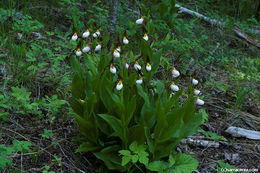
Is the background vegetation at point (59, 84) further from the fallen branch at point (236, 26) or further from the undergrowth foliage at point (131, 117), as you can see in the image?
the undergrowth foliage at point (131, 117)

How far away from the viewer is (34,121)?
2447 mm

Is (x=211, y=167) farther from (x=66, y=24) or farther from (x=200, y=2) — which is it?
(x=200, y=2)

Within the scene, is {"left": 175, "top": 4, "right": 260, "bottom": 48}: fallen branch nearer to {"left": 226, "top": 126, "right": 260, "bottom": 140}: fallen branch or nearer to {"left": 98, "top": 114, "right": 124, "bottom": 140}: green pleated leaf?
{"left": 226, "top": 126, "right": 260, "bottom": 140}: fallen branch

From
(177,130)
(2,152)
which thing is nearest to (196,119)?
(177,130)

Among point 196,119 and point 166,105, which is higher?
point 166,105

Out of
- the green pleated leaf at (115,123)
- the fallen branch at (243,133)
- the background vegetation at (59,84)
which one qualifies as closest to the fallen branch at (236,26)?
the background vegetation at (59,84)

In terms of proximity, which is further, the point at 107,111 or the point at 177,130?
the point at 107,111

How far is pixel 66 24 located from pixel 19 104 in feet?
8.24

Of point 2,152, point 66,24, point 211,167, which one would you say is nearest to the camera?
point 2,152

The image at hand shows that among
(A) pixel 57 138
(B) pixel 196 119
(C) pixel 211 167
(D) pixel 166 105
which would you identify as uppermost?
(D) pixel 166 105

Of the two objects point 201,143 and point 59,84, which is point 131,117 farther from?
point 59,84

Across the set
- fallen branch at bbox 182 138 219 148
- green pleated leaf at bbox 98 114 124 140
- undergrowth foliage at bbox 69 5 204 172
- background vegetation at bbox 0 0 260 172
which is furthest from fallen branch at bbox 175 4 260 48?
green pleated leaf at bbox 98 114 124 140

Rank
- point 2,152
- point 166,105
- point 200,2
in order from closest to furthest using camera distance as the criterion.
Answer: point 2,152, point 166,105, point 200,2

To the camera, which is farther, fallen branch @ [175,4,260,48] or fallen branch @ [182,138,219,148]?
fallen branch @ [175,4,260,48]
